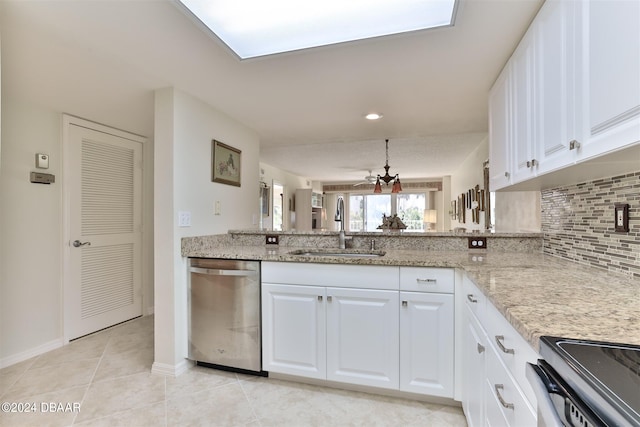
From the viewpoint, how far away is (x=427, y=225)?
8.48 meters

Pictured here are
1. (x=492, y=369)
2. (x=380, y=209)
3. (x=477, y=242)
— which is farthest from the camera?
(x=380, y=209)

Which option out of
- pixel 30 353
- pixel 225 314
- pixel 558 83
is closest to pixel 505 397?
pixel 558 83

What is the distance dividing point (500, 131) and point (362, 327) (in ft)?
4.83

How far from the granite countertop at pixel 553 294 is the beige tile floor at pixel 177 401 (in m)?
0.86

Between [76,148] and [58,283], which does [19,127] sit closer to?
[76,148]

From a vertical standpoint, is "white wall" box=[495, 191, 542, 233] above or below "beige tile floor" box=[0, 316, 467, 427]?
above

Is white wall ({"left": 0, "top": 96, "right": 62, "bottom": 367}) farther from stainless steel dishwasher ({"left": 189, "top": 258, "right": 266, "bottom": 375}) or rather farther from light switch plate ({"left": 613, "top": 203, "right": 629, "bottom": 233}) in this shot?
light switch plate ({"left": 613, "top": 203, "right": 629, "bottom": 233})

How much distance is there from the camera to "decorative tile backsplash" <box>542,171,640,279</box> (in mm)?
1257

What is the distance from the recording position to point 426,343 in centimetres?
182

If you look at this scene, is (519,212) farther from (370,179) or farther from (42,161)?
(42,161)

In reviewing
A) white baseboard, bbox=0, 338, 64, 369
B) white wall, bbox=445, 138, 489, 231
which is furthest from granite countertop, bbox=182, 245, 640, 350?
white baseboard, bbox=0, 338, 64, 369

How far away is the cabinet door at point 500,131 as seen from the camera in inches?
69.2

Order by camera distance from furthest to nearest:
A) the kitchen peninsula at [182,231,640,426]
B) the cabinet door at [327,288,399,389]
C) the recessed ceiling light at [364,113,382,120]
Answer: the recessed ceiling light at [364,113,382,120]
the cabinet door at [327,288,399,389]
the kitchen peninsula at [182,231,640,426]

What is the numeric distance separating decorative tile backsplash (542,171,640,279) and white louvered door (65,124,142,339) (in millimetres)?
3747
